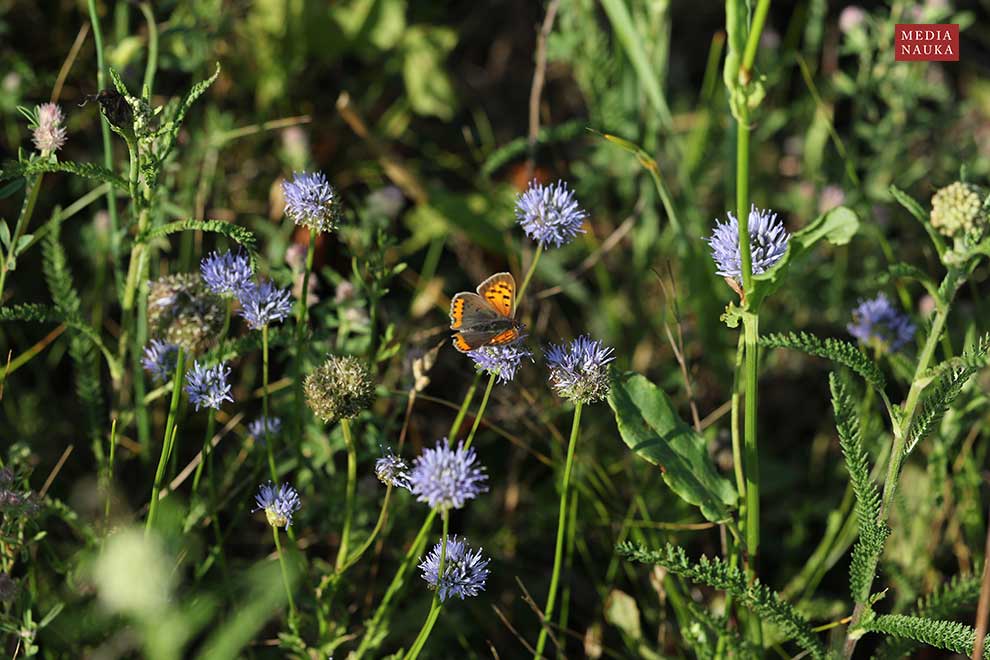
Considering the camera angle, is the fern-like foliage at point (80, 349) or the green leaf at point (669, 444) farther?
the fern-like foliage at point (80, 349)

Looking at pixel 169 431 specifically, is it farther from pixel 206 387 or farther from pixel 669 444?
pixel 669 444

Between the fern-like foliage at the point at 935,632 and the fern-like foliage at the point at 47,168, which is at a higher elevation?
the fern-like foliage at the point at 47,168

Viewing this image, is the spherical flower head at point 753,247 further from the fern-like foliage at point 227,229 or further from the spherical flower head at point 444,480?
the fern-like foliage at point 227,229

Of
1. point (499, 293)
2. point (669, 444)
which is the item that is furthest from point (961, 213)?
point (499, 293)

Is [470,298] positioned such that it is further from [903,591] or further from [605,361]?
[903,591]

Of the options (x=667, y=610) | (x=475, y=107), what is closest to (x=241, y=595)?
(x=667, y=610)

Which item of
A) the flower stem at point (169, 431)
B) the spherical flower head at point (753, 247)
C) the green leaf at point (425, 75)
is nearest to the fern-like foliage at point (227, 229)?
the flower stem at point (169, 431)

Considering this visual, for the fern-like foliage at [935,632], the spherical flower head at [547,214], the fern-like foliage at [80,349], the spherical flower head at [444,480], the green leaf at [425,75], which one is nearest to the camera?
the spherical flower head at [444,480]
